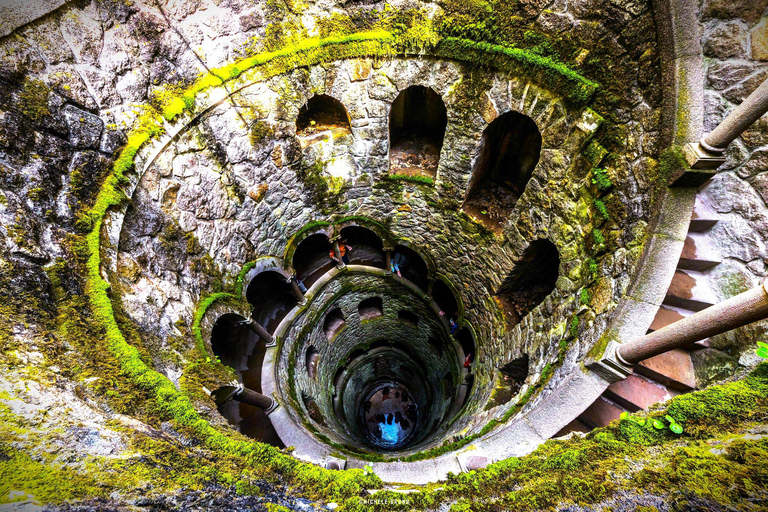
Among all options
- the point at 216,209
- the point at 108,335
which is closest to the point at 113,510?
the point at 108,335

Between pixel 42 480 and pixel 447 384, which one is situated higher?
pixel 447 384

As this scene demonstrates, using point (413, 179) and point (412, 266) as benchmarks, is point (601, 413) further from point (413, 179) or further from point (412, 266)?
point (412, 266)

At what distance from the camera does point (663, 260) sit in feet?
12.2

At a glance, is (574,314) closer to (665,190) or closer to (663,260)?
(663,260)

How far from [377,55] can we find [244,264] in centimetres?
507

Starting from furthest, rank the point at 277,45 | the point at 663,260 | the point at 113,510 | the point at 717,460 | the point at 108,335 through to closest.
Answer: the point at 277,45 → the point at 663,260 → the point at 108,335 → the point at 717,460 → the point at 113,510

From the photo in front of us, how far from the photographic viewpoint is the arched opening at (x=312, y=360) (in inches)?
377

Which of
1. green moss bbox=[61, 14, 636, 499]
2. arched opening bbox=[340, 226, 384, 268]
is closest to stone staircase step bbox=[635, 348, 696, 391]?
green moss bbox=[61, 14, 636, 499]

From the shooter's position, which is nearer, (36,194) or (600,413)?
(36,194)

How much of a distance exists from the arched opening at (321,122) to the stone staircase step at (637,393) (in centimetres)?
672

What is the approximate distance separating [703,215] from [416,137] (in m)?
5.73

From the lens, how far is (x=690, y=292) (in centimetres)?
396

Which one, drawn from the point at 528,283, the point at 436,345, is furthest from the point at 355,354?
the point at 528,283

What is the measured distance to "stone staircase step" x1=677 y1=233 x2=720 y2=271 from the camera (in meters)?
3.89
